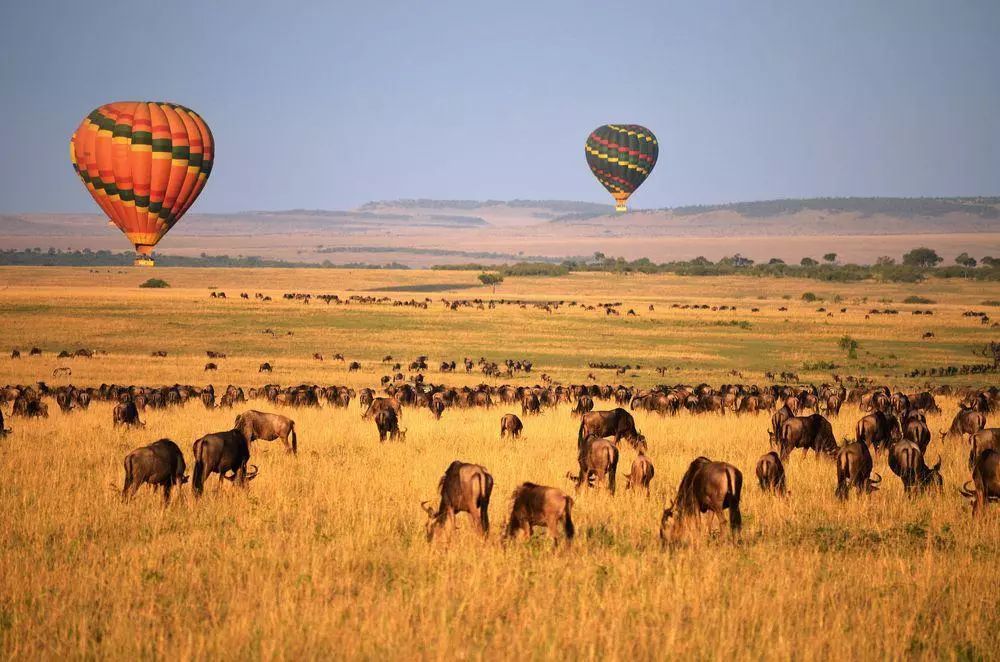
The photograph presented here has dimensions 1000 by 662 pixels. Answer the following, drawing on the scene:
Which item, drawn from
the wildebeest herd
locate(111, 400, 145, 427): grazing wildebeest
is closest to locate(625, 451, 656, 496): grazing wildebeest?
the wildebeest herd

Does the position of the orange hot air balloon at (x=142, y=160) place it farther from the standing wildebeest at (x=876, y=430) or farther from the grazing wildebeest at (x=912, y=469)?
Result: the grazing wildebeest at (x=912, y=469)

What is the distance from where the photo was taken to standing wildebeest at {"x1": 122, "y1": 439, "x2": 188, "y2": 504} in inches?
517

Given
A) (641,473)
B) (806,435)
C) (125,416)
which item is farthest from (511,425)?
(125,416)

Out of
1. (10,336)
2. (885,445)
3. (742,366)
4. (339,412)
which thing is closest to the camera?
(885,445)

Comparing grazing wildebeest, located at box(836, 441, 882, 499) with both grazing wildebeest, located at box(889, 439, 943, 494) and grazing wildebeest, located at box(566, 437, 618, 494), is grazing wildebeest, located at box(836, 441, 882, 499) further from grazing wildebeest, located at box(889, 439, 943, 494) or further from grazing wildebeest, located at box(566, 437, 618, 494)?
grazing wildebeest, located at box(566, 437, 618, 494)

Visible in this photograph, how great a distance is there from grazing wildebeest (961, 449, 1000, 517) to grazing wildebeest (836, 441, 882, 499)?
4.86ft

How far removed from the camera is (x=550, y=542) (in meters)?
11.3

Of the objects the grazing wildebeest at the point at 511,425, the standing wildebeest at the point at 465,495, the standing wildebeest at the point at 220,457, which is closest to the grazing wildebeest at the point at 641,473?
the standing wildebeest at the point at 465,495

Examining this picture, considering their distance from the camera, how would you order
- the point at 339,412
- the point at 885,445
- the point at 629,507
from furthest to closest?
1. the point at 339,412
2. the point at 885,445
3. the point at 629,507

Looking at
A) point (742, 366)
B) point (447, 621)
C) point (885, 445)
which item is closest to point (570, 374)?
point (742, 366)

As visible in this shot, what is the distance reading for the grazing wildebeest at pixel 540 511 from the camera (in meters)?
10.8

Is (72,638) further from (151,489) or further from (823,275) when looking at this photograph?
(823,275)

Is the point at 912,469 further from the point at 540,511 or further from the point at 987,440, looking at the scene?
the point at 540,511

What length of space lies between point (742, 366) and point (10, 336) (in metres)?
38.2
